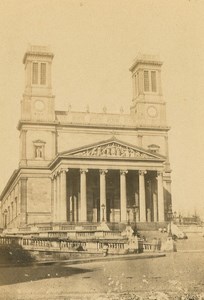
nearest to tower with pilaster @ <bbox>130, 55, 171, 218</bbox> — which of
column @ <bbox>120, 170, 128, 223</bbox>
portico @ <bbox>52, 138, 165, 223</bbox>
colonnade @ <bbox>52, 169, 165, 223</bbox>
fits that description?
portico @ <bbox>52, 138, 165, 223</bbox>

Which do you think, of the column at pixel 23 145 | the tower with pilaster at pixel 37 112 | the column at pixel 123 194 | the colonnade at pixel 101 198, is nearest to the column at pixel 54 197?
the colonnade at pixel 101 198

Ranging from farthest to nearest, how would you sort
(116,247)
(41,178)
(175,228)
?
(41,178) → (175,228) → (116,247)

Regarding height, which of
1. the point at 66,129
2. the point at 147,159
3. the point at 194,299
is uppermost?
the point at 66,129

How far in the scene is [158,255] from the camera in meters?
31.4

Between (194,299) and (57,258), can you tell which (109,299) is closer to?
(194,299)

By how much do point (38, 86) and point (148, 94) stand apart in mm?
13774

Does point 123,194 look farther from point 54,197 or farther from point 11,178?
point 11,178

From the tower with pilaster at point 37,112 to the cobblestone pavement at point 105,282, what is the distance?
112ft

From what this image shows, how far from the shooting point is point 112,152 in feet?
175

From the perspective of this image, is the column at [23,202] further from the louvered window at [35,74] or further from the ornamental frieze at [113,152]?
the louvered window at [35,74]

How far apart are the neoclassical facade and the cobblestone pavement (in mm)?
26258

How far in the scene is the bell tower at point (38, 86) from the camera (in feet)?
198

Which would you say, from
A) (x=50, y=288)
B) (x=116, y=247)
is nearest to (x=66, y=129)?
(x=116, y=247)

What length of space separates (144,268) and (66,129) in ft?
123
